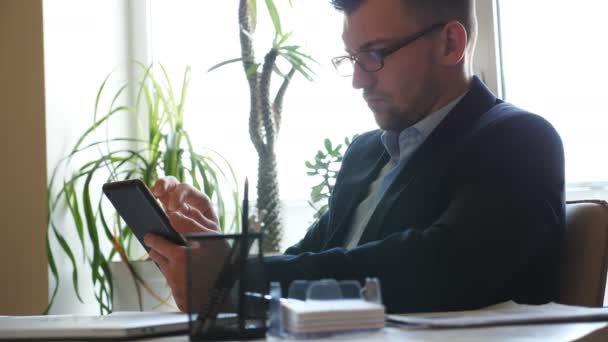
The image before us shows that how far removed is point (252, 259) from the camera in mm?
909

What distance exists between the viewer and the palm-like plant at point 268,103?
253 centimetres

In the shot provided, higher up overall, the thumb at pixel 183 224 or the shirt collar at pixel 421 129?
the shirt collar at pixel 421 129

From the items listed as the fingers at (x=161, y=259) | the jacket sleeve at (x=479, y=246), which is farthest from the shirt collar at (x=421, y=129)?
the fingers at (x=161, y=259)

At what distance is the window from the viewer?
7.65ft

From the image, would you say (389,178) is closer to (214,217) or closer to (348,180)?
(348,180)

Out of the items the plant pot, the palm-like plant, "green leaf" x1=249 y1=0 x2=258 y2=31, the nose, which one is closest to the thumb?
the nose

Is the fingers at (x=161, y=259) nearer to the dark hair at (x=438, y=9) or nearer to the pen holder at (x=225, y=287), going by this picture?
the pen holder at (x=225, y=287)

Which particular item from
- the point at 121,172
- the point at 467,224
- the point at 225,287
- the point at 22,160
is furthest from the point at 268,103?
the point at 225,287

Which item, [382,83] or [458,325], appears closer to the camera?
[458,325]

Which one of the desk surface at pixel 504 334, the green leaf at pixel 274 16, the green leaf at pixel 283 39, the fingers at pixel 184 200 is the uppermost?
the green leaf at pixel 274 16

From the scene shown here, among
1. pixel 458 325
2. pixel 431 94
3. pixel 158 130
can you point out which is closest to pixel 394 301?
pixel 458 325

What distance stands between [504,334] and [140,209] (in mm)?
608

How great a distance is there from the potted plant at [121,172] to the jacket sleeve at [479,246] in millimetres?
1331

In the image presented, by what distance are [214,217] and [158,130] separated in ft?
4.13
